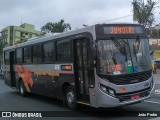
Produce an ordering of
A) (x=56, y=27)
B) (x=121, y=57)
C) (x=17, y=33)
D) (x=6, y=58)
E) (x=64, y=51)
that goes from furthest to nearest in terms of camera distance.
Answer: (x=17, y=33) → (x=56, y=27) → (x=6, y=58) → (x=64, y=51) → (x=121, y=57)

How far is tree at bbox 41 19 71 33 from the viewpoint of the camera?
213 feet

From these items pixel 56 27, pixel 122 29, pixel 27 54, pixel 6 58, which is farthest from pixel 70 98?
pixel 56 27

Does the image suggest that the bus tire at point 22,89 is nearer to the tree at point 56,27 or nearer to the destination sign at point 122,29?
the destination sign at point 122,29

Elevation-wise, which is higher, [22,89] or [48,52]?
[48,52]

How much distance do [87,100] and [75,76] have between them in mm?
1166

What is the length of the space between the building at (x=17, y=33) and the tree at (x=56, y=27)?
42.6 meters

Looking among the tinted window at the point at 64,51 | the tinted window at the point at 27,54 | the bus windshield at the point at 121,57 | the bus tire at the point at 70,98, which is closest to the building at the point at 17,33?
the tinted window at the point at 27,54

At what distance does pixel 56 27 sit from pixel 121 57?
181ft

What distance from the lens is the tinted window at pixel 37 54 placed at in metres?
15.4

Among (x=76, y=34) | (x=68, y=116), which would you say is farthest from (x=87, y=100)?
(x=76, y=34)

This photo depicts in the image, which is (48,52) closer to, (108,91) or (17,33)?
(108,91)

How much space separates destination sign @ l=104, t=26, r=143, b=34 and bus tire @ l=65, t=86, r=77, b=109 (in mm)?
2812

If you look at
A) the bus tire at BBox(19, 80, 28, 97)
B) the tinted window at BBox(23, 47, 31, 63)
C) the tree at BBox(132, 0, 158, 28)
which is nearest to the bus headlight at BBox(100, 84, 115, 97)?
the tinted window at BBox(23, 47, 31, 63)

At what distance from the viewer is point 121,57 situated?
34.7 feet
